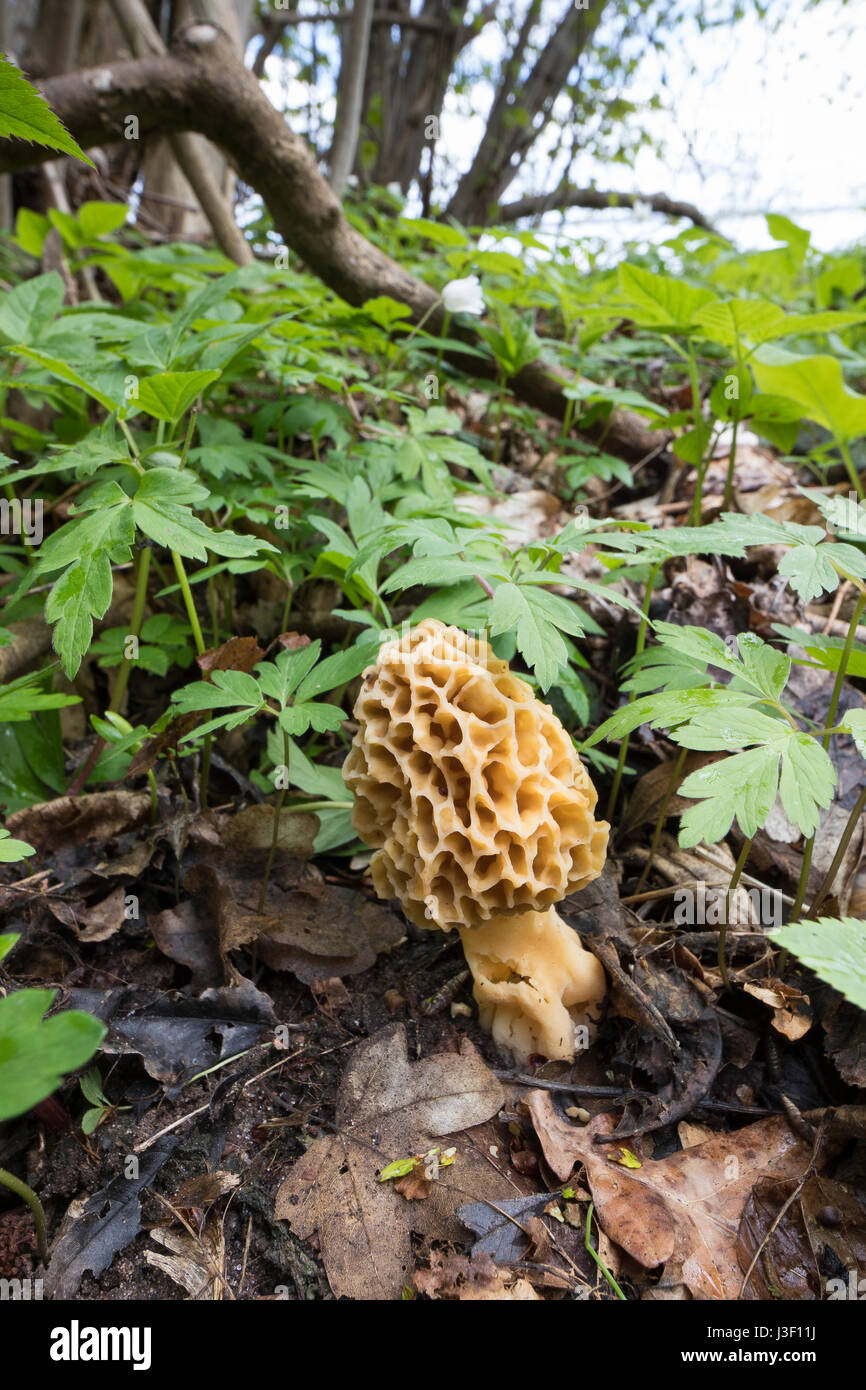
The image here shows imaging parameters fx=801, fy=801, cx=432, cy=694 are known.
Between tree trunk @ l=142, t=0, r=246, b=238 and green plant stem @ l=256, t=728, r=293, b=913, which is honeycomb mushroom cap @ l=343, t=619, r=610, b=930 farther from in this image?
tree trunk @ l=142, t=0, r=246, b=238

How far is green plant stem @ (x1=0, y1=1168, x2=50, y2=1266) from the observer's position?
136 centimetres

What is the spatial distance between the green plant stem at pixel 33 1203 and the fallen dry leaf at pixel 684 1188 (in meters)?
1.02

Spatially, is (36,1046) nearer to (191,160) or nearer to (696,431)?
(696,431)

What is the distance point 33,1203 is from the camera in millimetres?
1453

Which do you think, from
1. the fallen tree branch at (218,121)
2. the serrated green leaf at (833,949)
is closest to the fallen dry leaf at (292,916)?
the serrated green leaf at (833,949)

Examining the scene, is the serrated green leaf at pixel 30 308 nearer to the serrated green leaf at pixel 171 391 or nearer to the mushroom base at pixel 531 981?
the serrated green leaf at pixel 171 391

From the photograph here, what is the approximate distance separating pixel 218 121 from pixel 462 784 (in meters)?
3.12

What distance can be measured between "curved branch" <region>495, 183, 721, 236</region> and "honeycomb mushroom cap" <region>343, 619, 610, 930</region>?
8389 millimetres

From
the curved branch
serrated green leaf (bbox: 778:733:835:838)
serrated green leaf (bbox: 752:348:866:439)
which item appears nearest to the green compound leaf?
serrated green leaf (bbox: 778:733:835:838)

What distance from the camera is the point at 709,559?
3008 mm

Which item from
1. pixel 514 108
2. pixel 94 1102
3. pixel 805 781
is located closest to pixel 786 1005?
pixel 805 781

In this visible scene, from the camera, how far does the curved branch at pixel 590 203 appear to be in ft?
28.6

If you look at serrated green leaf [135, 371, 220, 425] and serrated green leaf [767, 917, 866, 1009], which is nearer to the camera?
serrated green leaf [767, 917, 866, 1009]

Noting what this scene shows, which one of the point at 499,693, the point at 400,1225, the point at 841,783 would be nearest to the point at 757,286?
the point at 841,783
